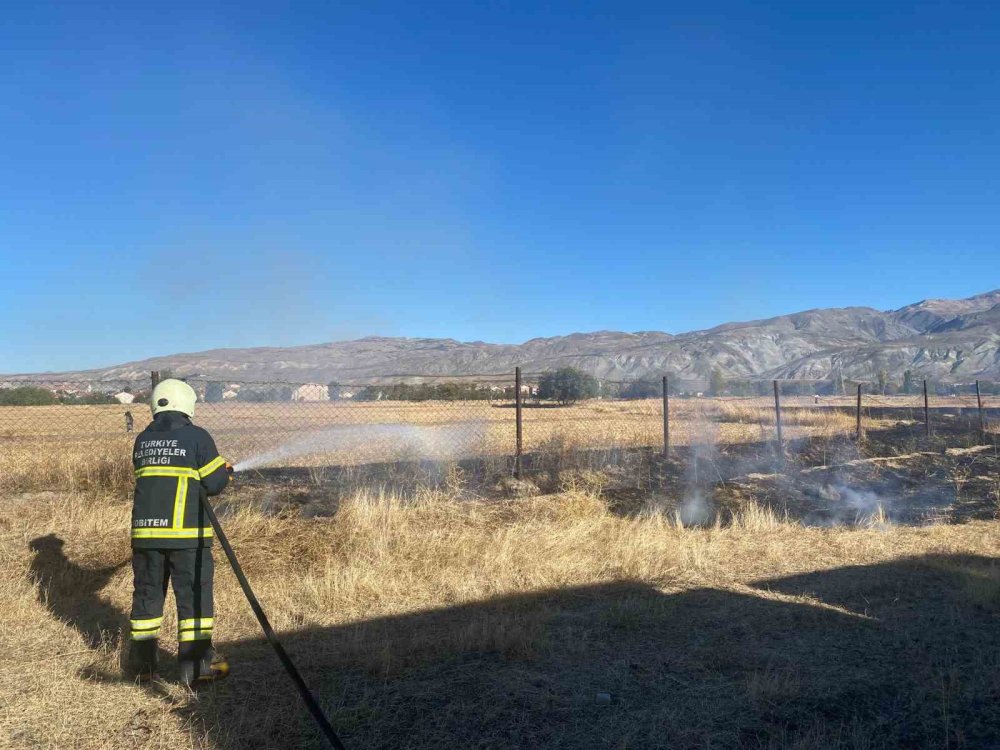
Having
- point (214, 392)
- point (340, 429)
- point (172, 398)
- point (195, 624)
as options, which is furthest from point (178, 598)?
point (340, 429)

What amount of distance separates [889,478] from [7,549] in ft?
43.8

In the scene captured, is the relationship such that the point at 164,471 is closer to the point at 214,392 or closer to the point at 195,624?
the point at 195,624

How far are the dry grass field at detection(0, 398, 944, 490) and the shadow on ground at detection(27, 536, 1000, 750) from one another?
3.56 m

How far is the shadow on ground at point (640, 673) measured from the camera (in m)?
3.51

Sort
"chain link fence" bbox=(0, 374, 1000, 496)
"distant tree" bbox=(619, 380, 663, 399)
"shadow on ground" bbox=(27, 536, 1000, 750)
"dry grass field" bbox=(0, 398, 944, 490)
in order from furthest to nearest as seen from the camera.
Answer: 1. "distant tree" bbox=(619, 380, 663, 399)
2. "chain link fence" bbox=(0, 374, 1000, 496)
3. "dry grass field" bbox=(0, 398, 944, 490)
4. "shadow on ground" bbox=(27, 536, 1000, 750)

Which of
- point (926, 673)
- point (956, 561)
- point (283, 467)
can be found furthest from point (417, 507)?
point (956, 561)

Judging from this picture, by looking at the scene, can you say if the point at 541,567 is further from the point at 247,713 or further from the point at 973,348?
the point at 973,348

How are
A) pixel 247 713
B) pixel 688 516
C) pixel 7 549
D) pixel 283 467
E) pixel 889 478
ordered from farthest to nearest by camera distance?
pixel 889 478, pixel 283 467, pixel 688 516, pixel 7 549, pixel 247 713

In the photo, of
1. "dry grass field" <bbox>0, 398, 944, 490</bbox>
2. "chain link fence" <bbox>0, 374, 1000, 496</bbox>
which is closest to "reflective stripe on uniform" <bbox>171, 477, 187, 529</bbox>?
"chain link fence" <bbox>0, 374, 1000, 496</bbox>

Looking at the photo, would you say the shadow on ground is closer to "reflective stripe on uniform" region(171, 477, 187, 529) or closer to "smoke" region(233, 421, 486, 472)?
"reflective stripe on uniform" region(171, 477, 187, 529)

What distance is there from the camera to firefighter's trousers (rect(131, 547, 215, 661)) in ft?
13.5

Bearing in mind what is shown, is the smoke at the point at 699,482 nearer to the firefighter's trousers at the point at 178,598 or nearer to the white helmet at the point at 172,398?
the firefighter's trousers at the point at 178,598

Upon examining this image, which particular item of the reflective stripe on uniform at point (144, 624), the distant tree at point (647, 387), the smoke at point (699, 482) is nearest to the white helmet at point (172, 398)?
the reflective stripe on uniform at point (144, 624)

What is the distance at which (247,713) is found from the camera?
368cm
